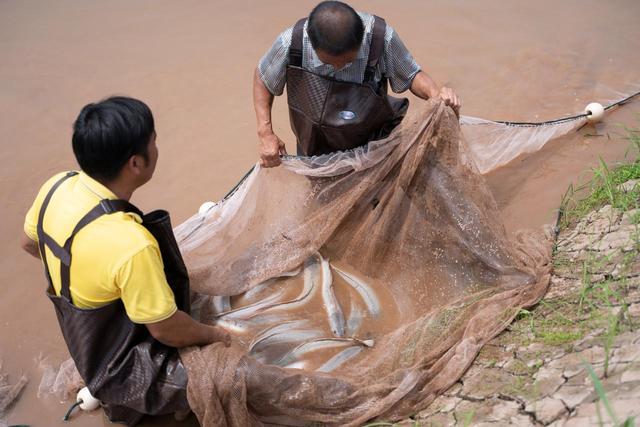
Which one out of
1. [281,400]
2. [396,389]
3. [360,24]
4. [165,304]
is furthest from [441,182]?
[165,304]

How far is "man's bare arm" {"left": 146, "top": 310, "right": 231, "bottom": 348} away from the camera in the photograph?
2301 mm

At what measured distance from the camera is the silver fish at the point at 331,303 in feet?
10.0

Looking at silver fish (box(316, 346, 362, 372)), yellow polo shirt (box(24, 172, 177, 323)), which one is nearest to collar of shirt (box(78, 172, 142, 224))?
yellow polo shirt (box(24, 172, 177, 323))

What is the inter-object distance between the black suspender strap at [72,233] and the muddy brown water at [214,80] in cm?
115

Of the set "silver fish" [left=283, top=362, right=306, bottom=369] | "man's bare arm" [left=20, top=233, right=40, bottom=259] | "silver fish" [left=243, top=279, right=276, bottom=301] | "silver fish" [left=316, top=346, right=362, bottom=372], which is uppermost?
"man's bare arm" [left=20, top=233, right=40, bottom=259]

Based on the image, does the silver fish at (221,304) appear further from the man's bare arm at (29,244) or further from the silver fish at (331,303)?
the man's bare arm at (29,244)

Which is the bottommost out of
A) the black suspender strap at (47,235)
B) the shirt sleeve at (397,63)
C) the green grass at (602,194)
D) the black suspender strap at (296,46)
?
the green grass at (602,194)

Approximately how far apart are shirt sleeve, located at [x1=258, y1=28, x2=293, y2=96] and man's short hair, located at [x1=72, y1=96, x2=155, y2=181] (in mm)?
1184

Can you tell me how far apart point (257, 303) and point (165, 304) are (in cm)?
97

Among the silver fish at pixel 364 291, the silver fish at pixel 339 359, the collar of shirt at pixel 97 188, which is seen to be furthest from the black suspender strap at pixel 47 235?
the silver fish at pixel 364 291

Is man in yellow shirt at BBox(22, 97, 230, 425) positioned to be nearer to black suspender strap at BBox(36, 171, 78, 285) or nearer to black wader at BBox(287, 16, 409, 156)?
black suspender strap at BBox(36, 171, 78, 285)

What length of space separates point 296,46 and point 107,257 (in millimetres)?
1629

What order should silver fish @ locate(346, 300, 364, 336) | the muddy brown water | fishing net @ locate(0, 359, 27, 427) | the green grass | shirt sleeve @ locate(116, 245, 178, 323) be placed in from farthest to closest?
the muddy brown water, the green grass, silver fish @ locate(346, 300, 364, 336), fishing net @ locate(0, 359, 27, 427), shirt sleeve @ locate(116, 245, 178, 323)

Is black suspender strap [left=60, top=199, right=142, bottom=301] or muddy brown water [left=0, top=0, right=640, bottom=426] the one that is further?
muddy brown water [left=0, top=0, right=640, bottom=426]
